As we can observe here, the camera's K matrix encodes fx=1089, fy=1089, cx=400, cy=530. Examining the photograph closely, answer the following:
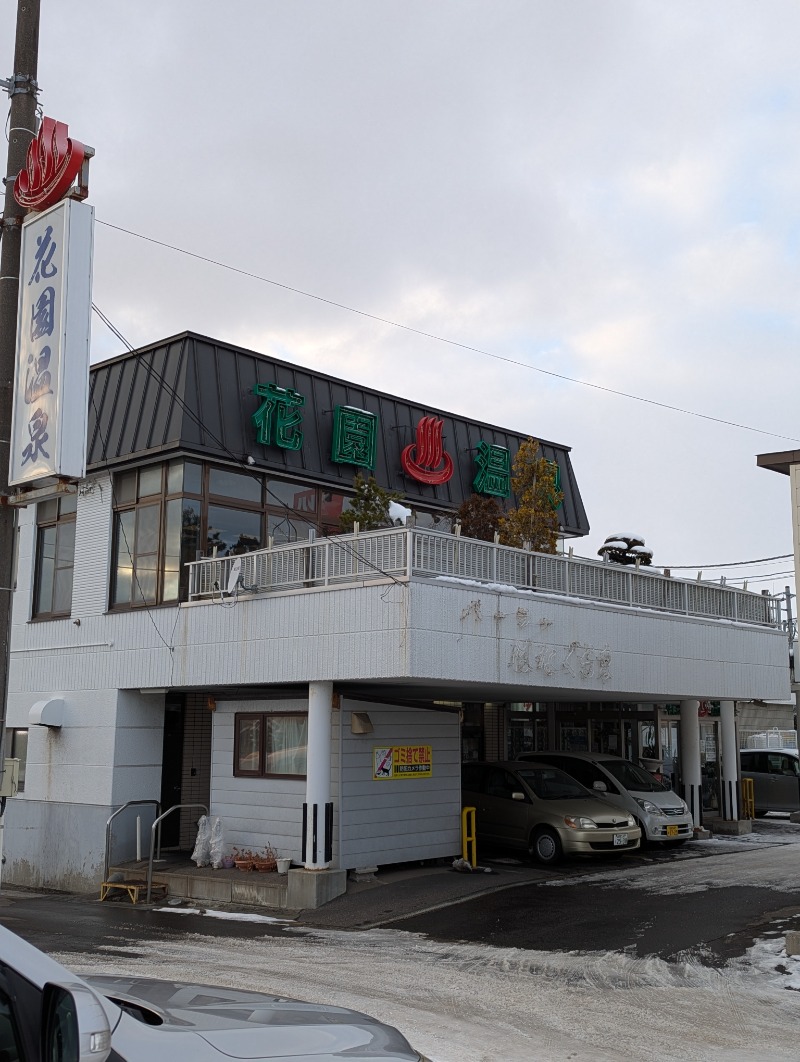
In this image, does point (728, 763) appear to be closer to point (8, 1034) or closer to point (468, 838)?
point (468, 838)

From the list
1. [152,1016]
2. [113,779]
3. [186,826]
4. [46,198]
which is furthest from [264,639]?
[152,1016]

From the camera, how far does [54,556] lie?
21672mm

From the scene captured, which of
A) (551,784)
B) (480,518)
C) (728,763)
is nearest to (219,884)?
(551,784)

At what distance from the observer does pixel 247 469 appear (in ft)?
63.3

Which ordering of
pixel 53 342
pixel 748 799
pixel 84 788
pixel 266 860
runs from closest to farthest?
pixel 53 342
pixel 266 860
pixel 84 788
pixel 748 799

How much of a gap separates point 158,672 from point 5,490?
28.5 ft

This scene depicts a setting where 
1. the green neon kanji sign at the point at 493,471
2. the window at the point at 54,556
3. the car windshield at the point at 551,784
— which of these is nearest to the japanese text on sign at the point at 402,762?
the car windshield at the point at 551,784

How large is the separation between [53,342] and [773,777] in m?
23.1

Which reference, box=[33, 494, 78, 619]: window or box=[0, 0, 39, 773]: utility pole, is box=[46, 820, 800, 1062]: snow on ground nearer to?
box=[0, 0, 39, 773]: utility pole

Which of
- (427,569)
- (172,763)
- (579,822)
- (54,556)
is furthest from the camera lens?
(54,556)

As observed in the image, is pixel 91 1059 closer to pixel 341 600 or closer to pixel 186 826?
pixel 341 600

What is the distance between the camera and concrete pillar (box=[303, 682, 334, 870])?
49.9 feet

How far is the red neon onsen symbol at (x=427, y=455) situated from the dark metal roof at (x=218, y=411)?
0.24 metres

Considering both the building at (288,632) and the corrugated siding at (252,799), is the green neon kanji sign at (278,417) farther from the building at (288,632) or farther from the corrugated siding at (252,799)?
the corrugated siding at (252,799)
